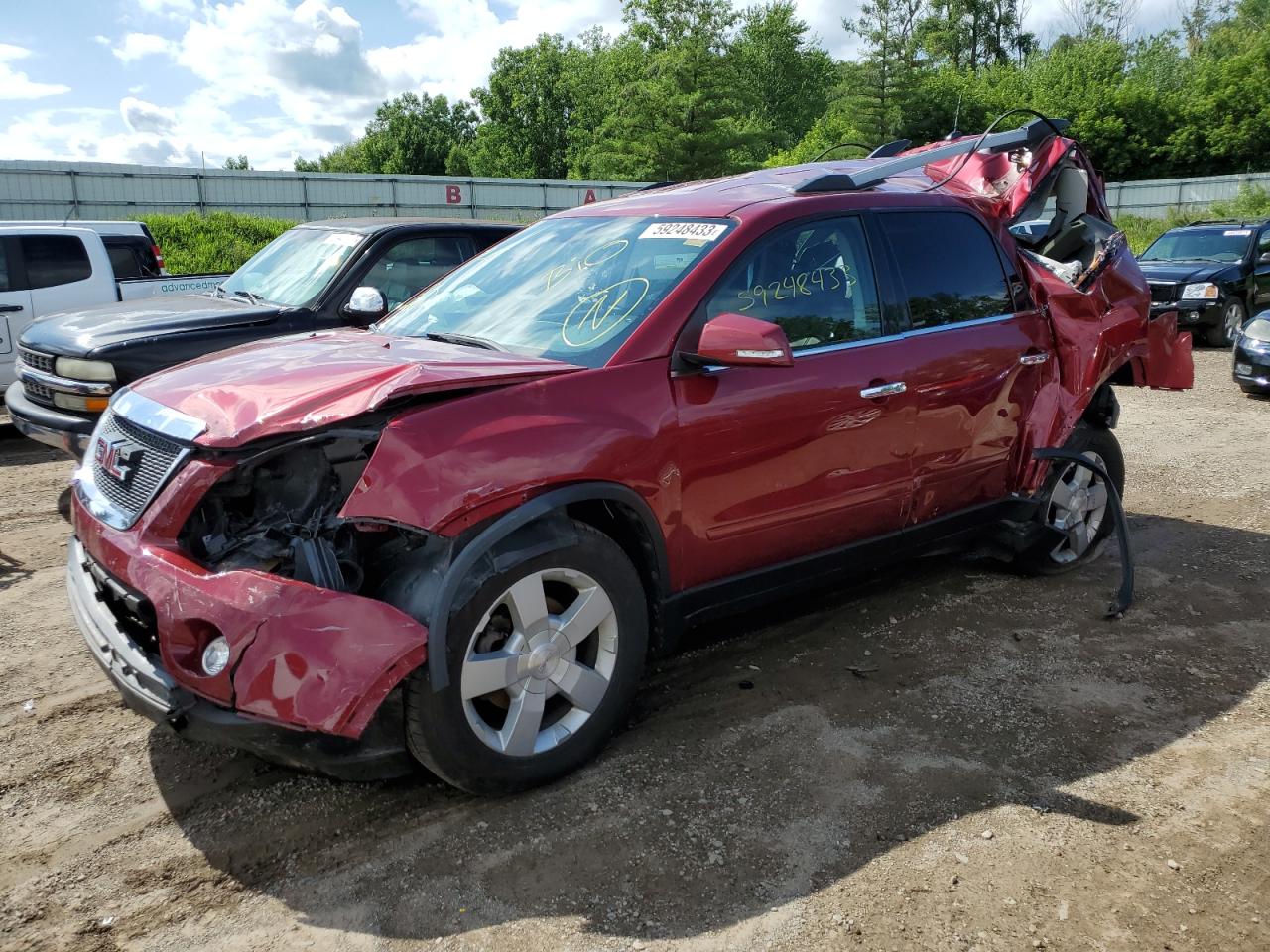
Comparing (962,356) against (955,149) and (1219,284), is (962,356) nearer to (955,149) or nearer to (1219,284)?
(955,149)

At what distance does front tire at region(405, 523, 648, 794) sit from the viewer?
2.90 m

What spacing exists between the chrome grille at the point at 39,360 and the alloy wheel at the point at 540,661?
4804 mm

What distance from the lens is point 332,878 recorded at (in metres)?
2.82

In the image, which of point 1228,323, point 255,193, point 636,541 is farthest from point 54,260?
point 255,193

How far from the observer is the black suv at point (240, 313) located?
614 cm

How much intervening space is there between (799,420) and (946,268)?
1.26 metres

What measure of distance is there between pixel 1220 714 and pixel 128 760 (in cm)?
398

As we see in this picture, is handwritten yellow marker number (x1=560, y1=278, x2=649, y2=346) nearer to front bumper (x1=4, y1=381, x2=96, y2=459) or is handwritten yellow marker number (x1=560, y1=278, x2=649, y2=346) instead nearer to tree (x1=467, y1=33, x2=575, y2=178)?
front bumper (x1=4, y1=381, x2=96, y2=459)

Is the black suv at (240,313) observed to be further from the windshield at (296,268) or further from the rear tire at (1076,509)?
the rear tire at (1076,509)

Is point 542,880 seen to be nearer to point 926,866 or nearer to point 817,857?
point 817,857

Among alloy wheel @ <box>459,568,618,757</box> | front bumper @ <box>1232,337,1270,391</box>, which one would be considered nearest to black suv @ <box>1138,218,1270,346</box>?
front bumper @ <box>1232,337,1270,391</box>

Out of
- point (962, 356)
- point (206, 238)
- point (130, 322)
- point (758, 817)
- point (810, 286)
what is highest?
point (206, 238)

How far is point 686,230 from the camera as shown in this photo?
3.83 metres

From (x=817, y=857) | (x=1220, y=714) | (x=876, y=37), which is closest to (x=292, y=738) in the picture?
(x=817, y=857)
